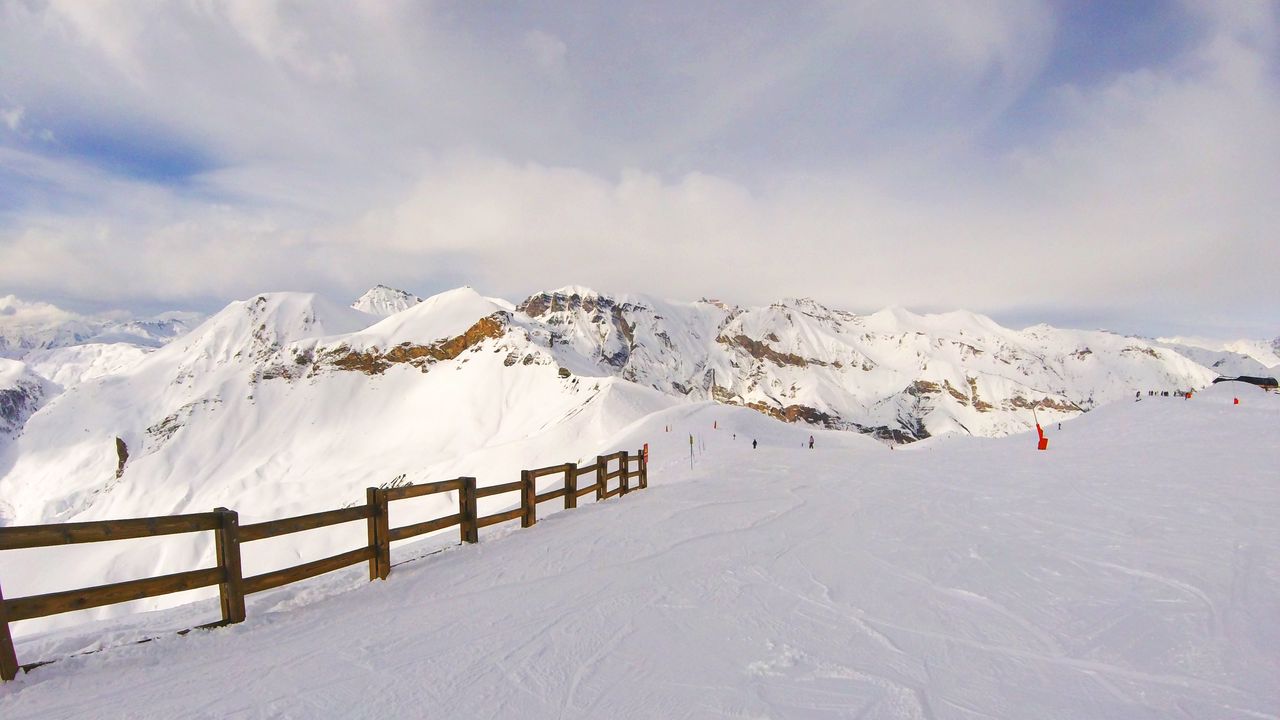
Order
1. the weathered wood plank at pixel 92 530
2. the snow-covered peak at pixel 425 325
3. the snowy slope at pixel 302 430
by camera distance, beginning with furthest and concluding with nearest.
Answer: the snow-covered peak at pixel 425 325 < the snowy slope at pixel 302 430 < the weathered wood plank at pixel 92 530

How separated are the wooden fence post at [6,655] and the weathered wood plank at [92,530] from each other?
0.49 meters

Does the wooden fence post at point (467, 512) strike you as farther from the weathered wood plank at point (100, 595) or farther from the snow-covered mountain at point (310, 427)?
the snow-covered mountain at point (310, 427)

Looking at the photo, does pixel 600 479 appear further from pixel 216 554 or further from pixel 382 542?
pixel 216 554

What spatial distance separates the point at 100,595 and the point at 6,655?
2.11 feet

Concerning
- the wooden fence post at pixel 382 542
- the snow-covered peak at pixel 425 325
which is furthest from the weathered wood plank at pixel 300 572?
the snow-covered peak at pixel 425 325

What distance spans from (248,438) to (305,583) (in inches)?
6824

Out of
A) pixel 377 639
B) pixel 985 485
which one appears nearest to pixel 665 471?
pixel 985 485

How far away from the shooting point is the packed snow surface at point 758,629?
4.03 m

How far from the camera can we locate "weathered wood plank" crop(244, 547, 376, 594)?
6043 mm

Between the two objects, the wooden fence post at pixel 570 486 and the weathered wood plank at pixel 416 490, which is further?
the wooden fence post at pixel 570 486

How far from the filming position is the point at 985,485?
1422cm

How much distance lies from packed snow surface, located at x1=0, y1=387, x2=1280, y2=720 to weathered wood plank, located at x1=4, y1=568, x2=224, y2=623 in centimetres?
47

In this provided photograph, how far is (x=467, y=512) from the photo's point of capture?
29.5ft

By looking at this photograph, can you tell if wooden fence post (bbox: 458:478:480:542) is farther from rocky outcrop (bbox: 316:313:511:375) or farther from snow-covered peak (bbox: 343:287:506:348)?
snow-covered peak (bbox: 343:287:506:348)
